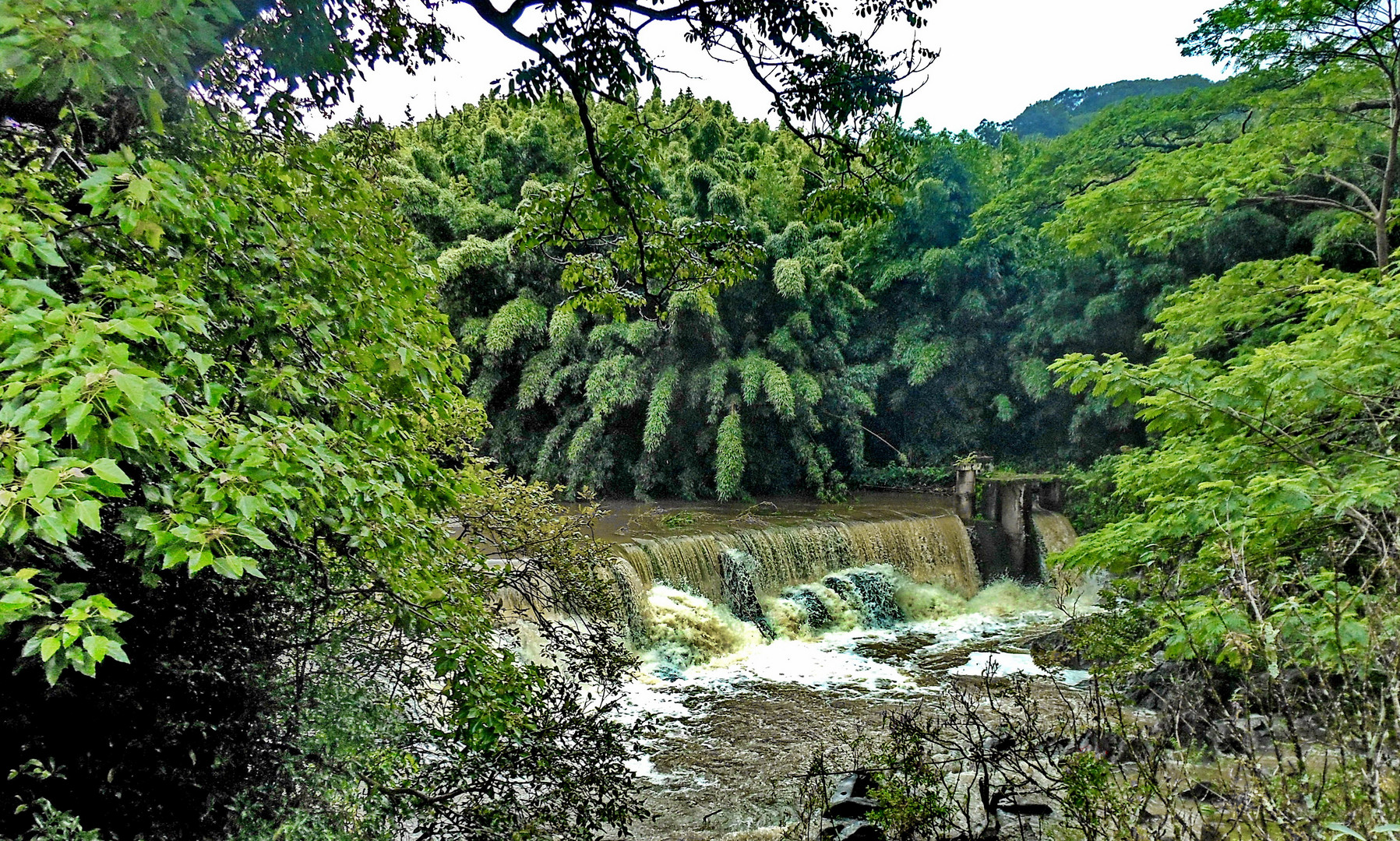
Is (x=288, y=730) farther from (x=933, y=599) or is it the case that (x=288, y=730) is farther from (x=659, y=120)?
(x=659, y=120)

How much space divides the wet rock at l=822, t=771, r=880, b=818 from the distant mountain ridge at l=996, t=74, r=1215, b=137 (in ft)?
75.5

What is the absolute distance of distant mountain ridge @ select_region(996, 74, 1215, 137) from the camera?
23.2 meters

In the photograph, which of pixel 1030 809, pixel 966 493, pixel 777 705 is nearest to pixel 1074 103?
pixel 966 493

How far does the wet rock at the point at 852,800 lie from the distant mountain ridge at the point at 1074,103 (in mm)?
23001

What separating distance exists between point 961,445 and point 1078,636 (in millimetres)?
10578

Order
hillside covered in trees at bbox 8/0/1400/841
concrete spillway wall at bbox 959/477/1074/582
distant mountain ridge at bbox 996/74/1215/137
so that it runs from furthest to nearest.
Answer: distant mountain ridge at bbox 996/74/1215/137, concrete spillway wall at bbox 959/477/1074/582, hillside covered in trees at bbox 8/0/1400/841

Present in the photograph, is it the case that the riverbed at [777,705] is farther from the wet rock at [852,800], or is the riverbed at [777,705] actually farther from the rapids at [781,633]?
the wet rock at [852,800]

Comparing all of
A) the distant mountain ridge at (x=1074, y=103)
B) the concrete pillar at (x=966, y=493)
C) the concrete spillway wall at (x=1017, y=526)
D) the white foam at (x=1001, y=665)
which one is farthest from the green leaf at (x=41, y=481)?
the distant mountain ridge at (x=1074, y=103)

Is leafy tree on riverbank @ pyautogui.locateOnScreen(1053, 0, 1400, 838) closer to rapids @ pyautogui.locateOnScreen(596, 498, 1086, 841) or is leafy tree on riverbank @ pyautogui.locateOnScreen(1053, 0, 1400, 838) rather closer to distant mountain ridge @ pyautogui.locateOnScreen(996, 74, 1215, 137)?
rapids @ pyautogui.locateOnScreen(596, 498, 1086, 841)

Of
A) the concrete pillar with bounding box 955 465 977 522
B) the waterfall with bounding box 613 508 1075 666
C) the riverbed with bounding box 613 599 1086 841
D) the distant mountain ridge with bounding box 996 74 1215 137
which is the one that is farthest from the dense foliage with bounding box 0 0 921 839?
the distant mountain ridge with bounding box 996 74 1215 137

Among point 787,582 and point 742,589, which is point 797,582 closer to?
point 787,582

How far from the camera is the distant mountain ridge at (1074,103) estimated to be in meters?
23.2


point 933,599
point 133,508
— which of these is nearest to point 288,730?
point 133,508

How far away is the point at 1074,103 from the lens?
23641mm
